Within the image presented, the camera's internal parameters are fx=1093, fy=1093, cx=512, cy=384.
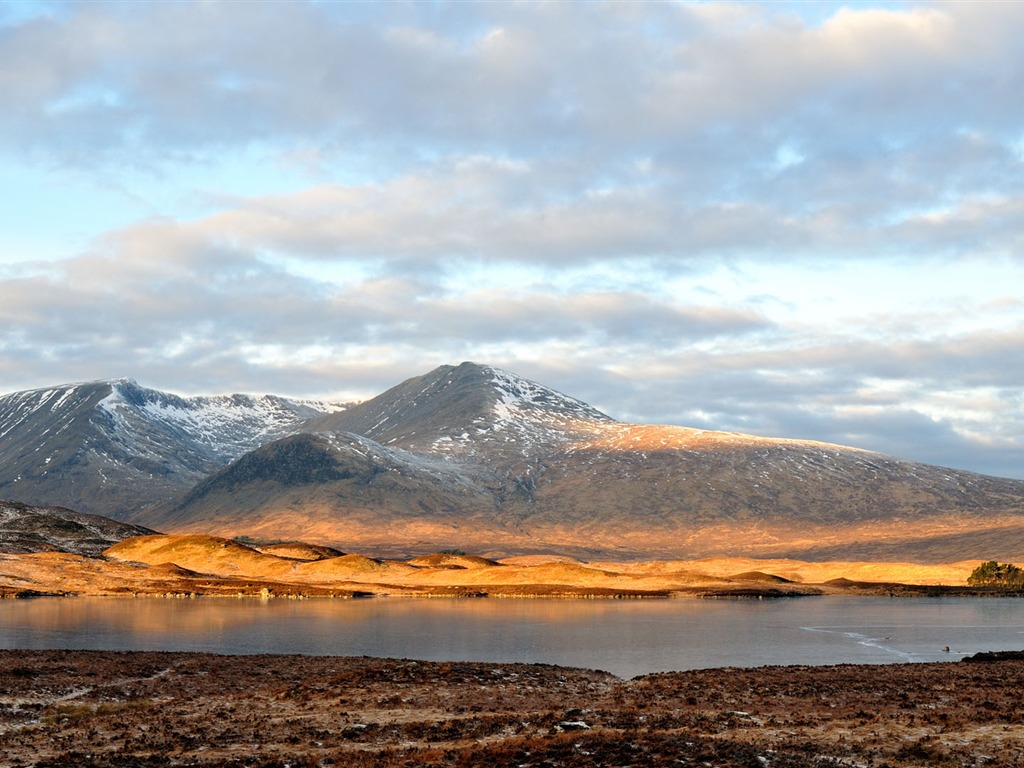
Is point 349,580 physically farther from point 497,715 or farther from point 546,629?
point 497,715

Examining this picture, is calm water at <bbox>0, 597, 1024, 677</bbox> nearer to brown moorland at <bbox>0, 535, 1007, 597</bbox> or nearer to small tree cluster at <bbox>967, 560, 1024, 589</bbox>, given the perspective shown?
brown moorland at <bbox>0, 535, 1007, 597</bbox>

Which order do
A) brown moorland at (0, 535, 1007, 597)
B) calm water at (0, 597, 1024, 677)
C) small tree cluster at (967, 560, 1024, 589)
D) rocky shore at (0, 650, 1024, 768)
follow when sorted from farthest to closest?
small tree cluster at (967, 560, 1024, 589) < brown moorland at (0, 535, 1007, 597) < calm water at (0, 597, 1024, 677) < rocky shore at (0, 650, 1024, 768)

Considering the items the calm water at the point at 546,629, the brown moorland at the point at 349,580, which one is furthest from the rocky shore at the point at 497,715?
the brown moorland at the point at 349,580

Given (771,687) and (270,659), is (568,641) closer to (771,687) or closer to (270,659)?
(270,659)

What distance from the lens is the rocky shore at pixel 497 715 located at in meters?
31.2

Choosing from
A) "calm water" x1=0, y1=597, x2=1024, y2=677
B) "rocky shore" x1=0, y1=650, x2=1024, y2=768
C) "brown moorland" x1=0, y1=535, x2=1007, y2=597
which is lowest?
"brown moorland" x1=0, y1=535, x2=1007, y2=597

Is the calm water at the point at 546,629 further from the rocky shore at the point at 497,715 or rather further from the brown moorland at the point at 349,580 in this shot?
the brown moorland at the point at 349,580

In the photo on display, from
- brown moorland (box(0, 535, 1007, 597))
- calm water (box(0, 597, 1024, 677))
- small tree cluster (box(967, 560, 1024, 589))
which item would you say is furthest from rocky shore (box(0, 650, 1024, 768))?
small tree cluster (box(967, 560, 1024, 589))

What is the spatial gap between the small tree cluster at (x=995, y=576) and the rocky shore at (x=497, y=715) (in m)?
139

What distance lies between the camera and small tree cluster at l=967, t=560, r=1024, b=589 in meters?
187

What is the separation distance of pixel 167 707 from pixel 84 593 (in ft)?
388

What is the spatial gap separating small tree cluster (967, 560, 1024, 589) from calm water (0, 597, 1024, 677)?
4383 centimetres

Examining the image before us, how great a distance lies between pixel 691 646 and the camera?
81.1 meters

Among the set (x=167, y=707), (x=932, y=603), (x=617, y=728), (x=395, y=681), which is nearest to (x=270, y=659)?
(x=395, y=681)
